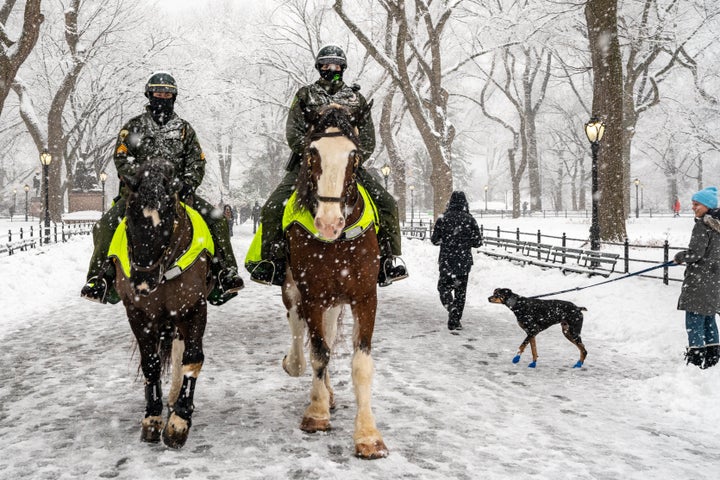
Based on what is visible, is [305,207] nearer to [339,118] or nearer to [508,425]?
[339,118]

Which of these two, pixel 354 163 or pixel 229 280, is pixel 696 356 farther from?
pixel 229 280

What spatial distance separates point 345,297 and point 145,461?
2.00 m

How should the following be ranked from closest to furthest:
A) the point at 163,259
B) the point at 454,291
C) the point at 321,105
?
the point at 163,259
the point at 321,105
the point at 454,291

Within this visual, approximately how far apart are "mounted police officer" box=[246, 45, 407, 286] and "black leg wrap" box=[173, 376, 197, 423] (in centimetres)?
132

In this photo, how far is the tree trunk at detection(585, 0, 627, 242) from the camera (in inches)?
673

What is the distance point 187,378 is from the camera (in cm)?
493

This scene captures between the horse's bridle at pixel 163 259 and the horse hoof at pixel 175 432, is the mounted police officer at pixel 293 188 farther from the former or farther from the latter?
the horse hoof at pixel 175 432

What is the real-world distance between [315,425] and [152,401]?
140 centimetres

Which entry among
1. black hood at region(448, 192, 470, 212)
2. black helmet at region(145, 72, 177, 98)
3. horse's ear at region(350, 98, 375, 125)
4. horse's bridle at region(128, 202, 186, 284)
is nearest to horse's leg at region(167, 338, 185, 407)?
horse's bridle at region(128, 202, 186, 284)

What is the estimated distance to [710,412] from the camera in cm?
584

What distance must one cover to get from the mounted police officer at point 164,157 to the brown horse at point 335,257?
2.58ft

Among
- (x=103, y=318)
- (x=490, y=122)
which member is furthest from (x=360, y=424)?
(x=490, y=122)

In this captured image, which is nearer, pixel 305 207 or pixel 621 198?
pixel 305 207

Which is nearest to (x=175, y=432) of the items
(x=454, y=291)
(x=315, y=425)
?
(x=315, y=425)
